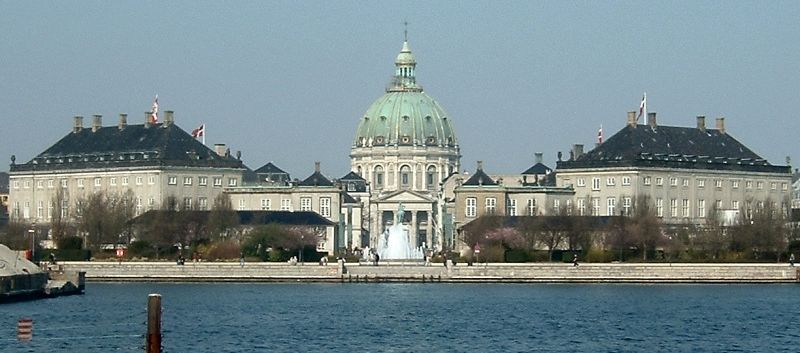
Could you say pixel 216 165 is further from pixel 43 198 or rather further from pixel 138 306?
pixel 138 306

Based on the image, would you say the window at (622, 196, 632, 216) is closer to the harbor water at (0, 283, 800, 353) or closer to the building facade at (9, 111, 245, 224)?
the building facade at (9, 111, 245, 224)

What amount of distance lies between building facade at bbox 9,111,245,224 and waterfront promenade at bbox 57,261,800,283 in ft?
146

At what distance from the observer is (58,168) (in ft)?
621

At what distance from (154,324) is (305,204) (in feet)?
427

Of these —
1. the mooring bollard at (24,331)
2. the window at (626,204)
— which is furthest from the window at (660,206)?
the mooring bollard at (24,331)

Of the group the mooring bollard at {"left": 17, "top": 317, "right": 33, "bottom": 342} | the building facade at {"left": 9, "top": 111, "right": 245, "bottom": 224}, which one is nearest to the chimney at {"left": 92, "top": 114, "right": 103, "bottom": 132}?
the building facade at {"left": 9, "top": 111, "right": 245, "bottom": 224}

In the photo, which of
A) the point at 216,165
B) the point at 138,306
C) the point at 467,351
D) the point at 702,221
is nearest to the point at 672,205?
the point at 702,221

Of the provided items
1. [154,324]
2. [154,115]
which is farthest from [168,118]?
[154,324]

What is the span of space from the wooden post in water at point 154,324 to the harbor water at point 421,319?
1443cm

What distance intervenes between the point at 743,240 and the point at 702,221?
36.8 m

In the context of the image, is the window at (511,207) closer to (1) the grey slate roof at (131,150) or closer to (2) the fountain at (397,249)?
(2) the fountain at (397,249)

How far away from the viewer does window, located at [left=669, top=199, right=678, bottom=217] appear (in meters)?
183

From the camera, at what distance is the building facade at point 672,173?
182000 mm

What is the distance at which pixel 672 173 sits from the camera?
184 m
